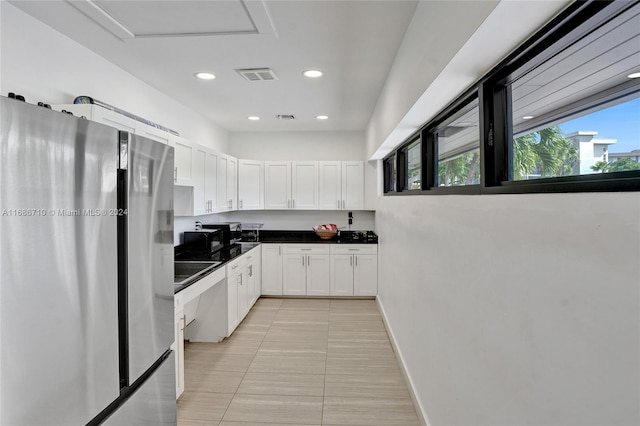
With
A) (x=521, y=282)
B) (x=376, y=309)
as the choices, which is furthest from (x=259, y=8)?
(x=376, y=309)

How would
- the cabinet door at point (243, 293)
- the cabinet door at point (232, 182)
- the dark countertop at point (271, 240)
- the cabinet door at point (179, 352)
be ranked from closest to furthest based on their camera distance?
the cabinet door at point (179, 352) < the dark countertop at point (271, 240) < the cabinet door at point (243, 293) < the cabinet door at point (232, 182)

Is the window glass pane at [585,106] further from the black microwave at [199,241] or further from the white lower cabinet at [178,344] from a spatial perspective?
the black microwave at [199,241]

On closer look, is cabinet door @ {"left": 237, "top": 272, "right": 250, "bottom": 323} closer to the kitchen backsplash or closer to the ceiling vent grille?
the kitchen backsplash

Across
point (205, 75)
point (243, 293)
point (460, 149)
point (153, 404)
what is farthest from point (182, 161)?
point (460, 149)

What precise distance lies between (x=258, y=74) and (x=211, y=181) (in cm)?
149

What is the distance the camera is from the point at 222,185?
4.29 metres

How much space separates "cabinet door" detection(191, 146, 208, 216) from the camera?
336 cm

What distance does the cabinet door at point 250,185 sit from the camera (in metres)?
5.07

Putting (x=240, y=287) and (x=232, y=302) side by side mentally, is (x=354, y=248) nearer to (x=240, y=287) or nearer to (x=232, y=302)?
(x=240, y=287)

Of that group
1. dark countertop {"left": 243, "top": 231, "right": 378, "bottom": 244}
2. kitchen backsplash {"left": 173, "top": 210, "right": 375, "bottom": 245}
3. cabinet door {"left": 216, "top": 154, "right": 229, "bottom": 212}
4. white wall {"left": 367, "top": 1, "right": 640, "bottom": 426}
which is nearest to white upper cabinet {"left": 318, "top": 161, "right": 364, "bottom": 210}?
kitchen backsplash {"left": 173, "top": 210, "right": 375, "bottom": 245}

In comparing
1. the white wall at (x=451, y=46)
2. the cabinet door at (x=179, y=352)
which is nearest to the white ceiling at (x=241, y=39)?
the white wall at (x=451, y=46)

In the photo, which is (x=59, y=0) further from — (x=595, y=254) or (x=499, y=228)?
(x=595, y=254)

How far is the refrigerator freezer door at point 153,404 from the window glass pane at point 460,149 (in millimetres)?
1810

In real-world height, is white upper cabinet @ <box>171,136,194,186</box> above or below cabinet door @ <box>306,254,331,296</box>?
above
